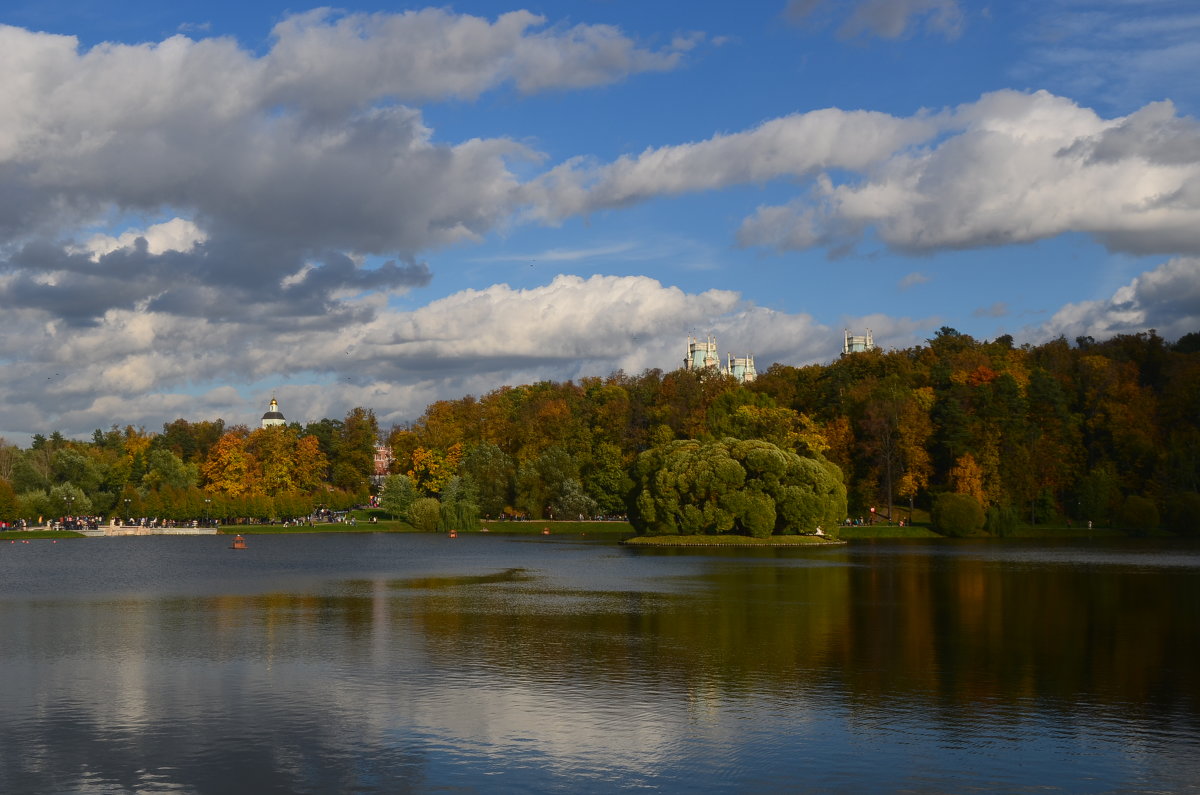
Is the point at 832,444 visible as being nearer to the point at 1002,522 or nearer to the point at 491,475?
the point at 1002,522

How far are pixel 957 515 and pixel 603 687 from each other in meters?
89.5

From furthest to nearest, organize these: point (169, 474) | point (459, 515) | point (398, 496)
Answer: point (169, 474) → point (398, 496) → point (459, 515)

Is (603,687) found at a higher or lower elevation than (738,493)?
lower

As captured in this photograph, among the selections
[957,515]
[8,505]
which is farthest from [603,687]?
[8,505]

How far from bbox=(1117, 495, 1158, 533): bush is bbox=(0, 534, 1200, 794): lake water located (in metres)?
58.2

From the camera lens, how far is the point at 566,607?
46.1 m

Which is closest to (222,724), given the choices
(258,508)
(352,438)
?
(258,508)

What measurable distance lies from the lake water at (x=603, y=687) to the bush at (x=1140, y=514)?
191 feet

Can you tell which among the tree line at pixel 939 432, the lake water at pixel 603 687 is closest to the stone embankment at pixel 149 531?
the tree line at pixel 939 432

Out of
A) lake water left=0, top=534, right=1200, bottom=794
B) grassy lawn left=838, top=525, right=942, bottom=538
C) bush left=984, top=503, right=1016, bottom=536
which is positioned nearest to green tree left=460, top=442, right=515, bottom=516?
grassy lawn left=838, top=525, right=942, bottom=538

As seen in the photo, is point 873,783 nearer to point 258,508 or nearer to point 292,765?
point 292,765

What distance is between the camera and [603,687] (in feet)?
92.6

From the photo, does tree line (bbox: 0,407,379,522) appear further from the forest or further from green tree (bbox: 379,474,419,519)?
green tree (bbox: 379,474,419,519)

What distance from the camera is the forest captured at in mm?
115750
